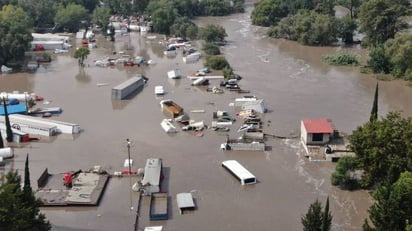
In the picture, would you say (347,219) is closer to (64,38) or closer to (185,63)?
A: (185,63)

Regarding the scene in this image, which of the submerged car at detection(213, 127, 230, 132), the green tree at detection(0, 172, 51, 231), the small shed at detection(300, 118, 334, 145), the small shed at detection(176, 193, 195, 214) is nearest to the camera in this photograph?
the green tree at detection(0, 172, 51, 231)

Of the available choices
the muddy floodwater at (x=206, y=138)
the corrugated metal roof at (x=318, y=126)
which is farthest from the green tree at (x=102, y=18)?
the corrugated metal roof at (x=318, y=126)

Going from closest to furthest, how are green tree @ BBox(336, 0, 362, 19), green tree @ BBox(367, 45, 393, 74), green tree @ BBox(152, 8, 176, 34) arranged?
green tree @ BBox(367, 45, 393, 74) → green tree @ BBox(152, 8, 176, 34) → green tree @ BBox(336, 0, 362, 19)

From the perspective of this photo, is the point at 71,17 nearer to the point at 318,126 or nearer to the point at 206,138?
the point at 206,138

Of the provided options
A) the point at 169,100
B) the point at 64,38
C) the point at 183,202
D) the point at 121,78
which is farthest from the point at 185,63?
the point at 183,202

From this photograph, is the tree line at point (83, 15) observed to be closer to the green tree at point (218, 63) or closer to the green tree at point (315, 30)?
the green tree at point (315, 30)

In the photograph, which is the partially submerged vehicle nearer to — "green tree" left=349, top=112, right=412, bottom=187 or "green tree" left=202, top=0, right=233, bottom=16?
"green tree" left=349, top=112, right=412, bottom=187

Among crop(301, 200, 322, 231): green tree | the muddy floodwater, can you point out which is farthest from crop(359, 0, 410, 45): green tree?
crop(301, 200, 322, 231): green tree

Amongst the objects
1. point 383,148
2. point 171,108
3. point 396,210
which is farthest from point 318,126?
point 396,210
